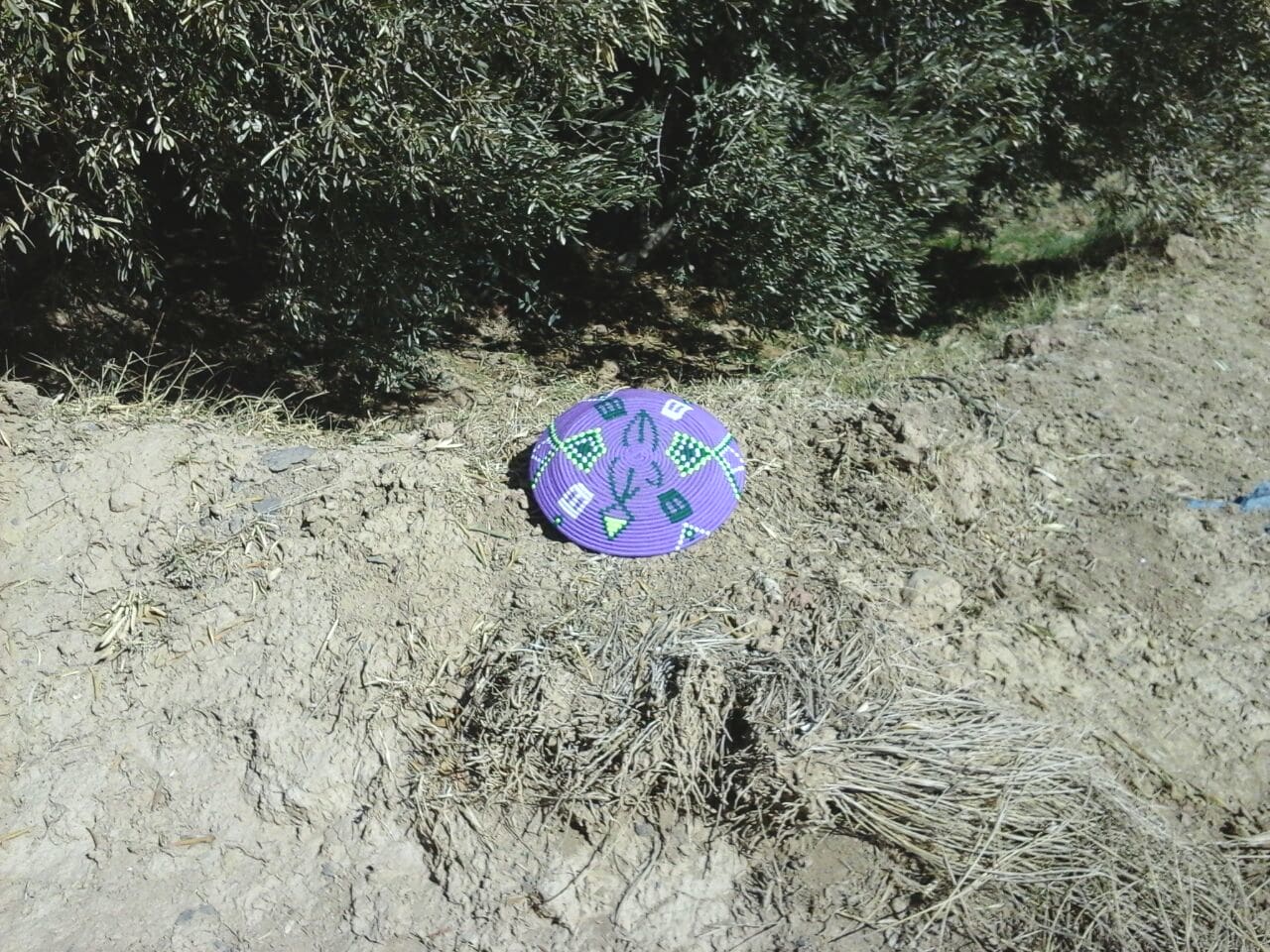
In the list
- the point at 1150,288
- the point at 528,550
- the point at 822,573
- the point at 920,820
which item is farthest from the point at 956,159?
the point at 920,820

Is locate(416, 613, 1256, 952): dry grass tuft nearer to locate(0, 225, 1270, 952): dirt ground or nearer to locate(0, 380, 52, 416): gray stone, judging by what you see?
locate(0, 225, 1270, 952): dirt ground

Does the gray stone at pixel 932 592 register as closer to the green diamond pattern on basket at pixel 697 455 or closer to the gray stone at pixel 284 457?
the green diamond pattern on basket at pixel 697 455

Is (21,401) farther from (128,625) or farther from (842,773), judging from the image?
(842,773)

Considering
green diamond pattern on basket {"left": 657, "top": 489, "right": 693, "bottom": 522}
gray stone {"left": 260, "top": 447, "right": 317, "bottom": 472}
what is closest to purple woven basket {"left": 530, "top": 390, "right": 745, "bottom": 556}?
green diamond pattern on basket {"left": 657, "top": 489, "right": 693, "bottom": 522}

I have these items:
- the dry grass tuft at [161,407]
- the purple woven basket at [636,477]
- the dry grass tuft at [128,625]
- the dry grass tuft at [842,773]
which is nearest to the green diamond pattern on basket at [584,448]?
the purple woven basket at [636,477]

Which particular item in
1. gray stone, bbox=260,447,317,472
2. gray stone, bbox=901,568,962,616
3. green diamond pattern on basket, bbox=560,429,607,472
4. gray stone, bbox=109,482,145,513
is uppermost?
green diamond pattern on basket, bbox=560,429,607,472

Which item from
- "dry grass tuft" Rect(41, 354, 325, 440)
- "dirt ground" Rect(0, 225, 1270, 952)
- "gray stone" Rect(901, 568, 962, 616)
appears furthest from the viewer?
"dry grass tuft" Rect(41, 354, 325, 440)
